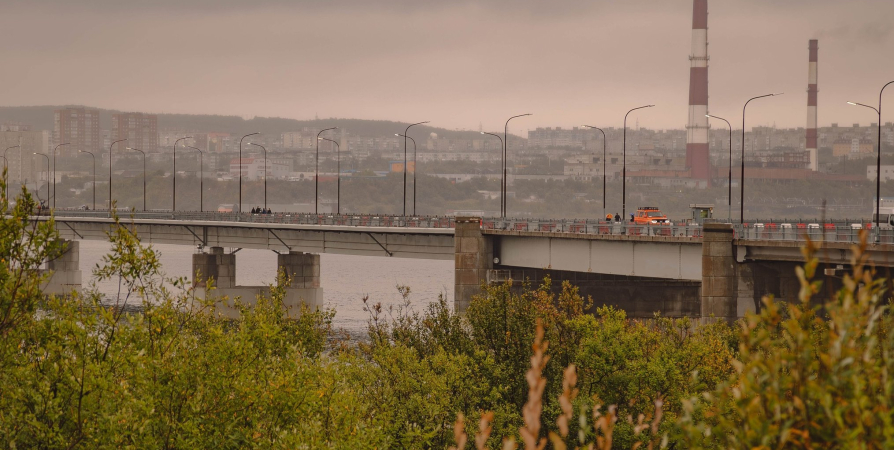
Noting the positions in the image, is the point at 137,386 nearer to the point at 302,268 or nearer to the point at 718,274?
the point at 718,274

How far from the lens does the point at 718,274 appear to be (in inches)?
1964

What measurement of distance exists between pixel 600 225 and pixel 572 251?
3499 mm

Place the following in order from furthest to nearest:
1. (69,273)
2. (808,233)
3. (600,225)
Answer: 1. (69,273)
2. (600,225)
3. (808,233)

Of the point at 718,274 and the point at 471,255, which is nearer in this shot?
the point at 718,274

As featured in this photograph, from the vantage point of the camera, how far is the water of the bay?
105 meters

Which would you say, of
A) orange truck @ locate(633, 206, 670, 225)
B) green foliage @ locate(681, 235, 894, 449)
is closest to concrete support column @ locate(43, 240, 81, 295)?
orange truck @ locate(633, 206, 670, 225)

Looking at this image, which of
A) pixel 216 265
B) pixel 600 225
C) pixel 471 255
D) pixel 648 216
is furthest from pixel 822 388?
pixel 216 265

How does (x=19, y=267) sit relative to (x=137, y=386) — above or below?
above

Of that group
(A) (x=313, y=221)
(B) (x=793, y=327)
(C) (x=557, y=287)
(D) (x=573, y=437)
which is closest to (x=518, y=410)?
(D) (x=573, y=437)

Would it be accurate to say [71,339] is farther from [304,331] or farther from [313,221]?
[313,221]

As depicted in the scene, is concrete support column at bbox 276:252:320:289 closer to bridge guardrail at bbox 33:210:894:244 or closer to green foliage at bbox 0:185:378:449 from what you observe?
bridge guardrail at bbox 33:210:894:244

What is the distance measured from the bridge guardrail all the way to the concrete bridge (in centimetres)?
10

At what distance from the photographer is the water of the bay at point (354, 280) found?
10462cm

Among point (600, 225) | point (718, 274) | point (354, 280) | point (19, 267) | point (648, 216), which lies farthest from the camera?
point (354, 280)
